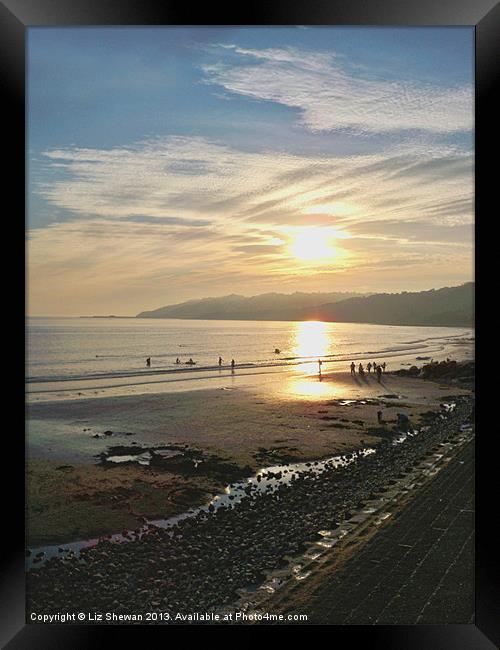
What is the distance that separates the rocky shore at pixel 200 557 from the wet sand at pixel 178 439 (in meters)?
0.15

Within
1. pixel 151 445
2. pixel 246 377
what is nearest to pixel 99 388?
pixel 151 445

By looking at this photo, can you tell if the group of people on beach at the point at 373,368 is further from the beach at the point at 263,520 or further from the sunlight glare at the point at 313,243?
the sunlight glare at the point at 313,243

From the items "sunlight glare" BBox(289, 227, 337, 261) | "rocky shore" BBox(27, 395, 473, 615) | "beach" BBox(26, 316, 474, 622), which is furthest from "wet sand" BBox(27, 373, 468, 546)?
"sunlight glare" BBox(289, 227, 337, 261)

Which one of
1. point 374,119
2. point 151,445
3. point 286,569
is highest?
point 374,119

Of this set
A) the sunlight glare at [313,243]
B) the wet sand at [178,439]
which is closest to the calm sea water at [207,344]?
the wet sand at [178,439]

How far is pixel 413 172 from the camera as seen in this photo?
3.09m

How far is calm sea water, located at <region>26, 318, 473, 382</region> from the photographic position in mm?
3232

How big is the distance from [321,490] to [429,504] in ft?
2.20

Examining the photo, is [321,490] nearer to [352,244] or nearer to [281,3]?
[352,244]

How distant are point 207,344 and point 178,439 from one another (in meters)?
1.15

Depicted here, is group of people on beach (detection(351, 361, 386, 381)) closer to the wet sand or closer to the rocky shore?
the wet sand

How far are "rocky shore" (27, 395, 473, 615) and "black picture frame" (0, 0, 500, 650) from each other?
0.18m

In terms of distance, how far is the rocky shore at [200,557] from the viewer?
104 inches

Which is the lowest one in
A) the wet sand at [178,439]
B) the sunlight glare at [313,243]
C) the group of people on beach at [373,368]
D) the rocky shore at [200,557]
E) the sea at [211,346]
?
the rocky shore at [200,557]
